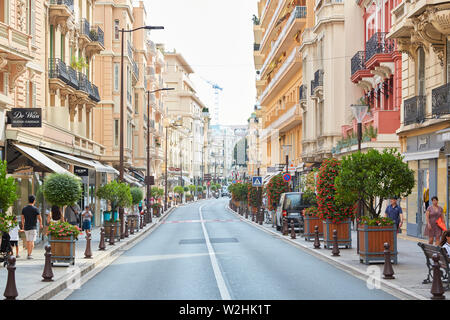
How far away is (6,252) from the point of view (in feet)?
60.9

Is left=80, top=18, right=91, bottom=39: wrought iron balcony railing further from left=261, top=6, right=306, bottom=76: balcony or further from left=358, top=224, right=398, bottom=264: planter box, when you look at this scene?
left=358, top=224, right=398, bottom=264: planter box

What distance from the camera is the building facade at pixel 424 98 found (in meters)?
23.4

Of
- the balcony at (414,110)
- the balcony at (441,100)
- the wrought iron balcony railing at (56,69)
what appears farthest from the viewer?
the wrought iron balcony railing at (56,69)

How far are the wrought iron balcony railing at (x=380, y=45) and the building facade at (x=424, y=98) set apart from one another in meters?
4.22

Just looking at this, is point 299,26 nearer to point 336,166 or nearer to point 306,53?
point 306,53

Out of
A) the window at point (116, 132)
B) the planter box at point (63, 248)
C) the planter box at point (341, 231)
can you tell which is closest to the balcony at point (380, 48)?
the planter box at point (341, 231)

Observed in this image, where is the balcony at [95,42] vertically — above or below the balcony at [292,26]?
below

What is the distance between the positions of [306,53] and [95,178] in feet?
55.6

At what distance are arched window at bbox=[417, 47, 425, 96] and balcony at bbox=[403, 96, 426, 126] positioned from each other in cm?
49

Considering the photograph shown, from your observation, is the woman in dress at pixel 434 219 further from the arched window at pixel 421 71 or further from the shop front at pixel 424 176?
the arched window at pixel 421 71

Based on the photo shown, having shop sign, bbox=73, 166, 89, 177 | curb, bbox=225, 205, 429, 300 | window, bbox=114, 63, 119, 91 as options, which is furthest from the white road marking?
window, bbox=114, 63, 119, 91

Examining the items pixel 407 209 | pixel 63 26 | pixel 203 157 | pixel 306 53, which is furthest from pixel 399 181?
pixel 203 157

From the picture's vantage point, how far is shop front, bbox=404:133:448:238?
83.0 feet

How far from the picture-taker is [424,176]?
91.4 ft
